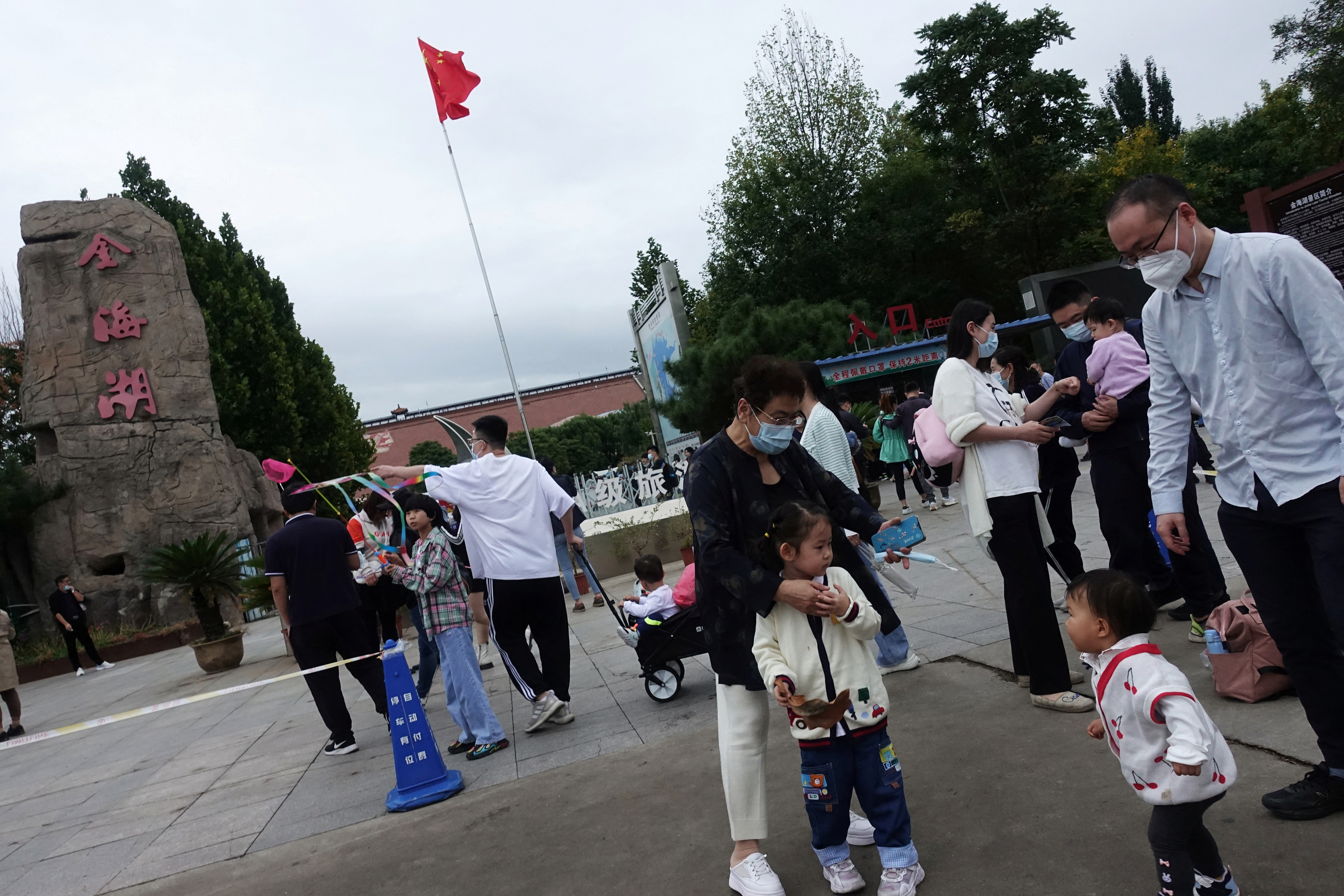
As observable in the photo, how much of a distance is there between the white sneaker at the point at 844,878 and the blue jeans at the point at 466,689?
2817 millimetres

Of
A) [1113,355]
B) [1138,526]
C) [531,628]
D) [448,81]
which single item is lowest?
[1138,526]

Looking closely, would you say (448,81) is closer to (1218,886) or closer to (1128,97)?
(1218,886)

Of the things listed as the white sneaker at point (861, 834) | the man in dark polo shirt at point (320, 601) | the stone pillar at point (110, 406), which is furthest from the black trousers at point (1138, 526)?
the stone pillar at point (110, 406)

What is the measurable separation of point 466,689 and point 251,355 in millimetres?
25535

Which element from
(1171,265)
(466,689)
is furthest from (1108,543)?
(466,689)

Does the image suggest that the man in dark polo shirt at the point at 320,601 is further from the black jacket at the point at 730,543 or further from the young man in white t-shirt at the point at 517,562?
the black jacket at the point at 730,543

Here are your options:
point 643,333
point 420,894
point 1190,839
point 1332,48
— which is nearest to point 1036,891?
point 1190,839

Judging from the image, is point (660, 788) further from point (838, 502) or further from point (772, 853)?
point (838, 502)

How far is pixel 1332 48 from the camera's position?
25.2 m

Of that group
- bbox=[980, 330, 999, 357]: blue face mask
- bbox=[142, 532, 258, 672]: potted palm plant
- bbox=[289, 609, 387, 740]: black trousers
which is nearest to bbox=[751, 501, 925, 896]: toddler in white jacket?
bbox=[980, 330, 999, 357]: blue face mask

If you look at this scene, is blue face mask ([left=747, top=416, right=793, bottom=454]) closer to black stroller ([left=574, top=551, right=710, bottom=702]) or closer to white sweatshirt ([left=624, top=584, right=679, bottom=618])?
black stroller ([left=574, top=551, right=710, bottom=702])

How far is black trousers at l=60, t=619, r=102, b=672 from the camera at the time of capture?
14.7 meters

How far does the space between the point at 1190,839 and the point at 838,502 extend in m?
1.47

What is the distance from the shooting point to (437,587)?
538 cm
